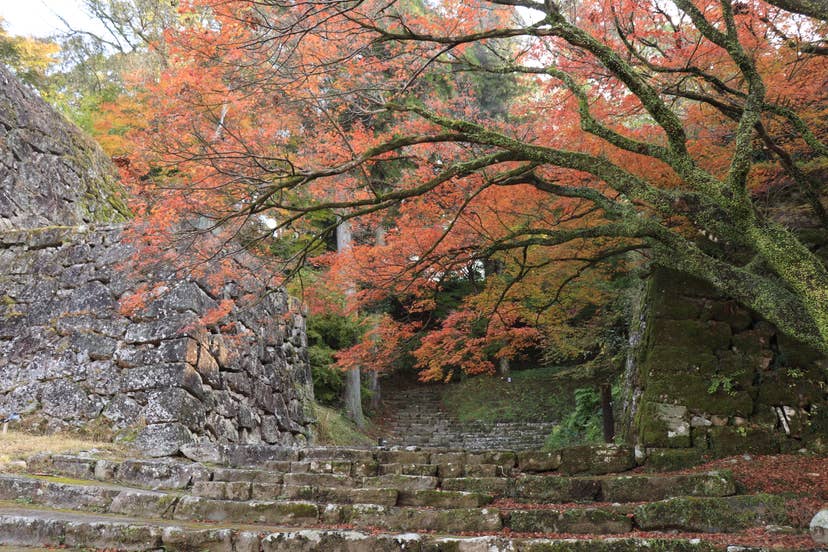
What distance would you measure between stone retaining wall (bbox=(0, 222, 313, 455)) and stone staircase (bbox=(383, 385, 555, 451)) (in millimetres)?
9278

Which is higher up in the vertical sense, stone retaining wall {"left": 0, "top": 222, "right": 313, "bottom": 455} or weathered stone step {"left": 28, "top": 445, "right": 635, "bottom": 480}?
stone retaining wall {"left": 0, "top": 222, "right": 313, "bottom": 455}

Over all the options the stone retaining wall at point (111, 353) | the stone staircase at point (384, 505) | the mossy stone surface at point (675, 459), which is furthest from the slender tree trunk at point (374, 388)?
the mossy stone surface at point (675, 459)

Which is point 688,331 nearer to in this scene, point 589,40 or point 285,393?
point 589,40

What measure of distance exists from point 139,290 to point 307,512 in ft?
16.7

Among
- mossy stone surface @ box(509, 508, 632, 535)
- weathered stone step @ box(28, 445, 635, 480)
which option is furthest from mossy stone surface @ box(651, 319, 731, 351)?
mossy stone surface @ box(509, 508, 632, 535)

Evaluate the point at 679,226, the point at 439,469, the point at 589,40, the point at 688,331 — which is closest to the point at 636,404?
the point at 688,331

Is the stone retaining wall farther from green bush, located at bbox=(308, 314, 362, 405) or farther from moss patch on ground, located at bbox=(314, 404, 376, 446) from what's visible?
green bush, located at bbox=(308, 314, 362, 405)

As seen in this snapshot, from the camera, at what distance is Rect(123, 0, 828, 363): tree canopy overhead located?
4918 millimetres

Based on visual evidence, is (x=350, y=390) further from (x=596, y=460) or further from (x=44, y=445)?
(x=596, y=460)

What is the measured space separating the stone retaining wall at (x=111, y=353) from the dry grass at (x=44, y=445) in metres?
0.25

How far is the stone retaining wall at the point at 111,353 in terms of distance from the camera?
24.7ft

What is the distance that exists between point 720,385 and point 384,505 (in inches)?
161

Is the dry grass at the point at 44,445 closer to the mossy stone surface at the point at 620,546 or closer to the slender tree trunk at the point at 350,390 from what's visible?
the mossy stone surface at the point at 620,546

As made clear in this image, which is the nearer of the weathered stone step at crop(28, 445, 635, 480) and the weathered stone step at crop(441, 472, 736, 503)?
the weathered stone step at crop(441, 472, 736, 503)
